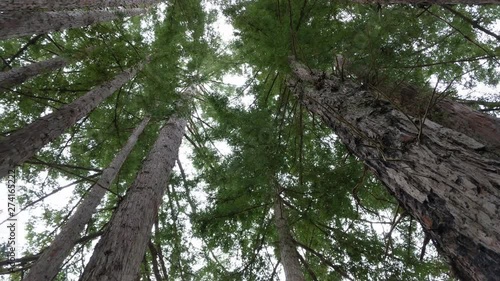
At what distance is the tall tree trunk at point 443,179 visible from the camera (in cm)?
152

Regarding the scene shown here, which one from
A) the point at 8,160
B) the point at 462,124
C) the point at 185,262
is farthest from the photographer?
the point at 185,262

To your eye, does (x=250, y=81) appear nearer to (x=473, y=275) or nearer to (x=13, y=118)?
(x=13, y=118)

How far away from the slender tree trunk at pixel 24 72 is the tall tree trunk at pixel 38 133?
989 millimetres

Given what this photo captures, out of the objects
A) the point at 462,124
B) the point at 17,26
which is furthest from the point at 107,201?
the point at 462,124

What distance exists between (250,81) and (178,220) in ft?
12.4

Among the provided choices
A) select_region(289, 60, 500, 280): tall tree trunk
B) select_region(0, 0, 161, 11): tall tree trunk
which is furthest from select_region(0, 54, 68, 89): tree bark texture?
select_region(289, 60, 500, 280): tall tree trunk

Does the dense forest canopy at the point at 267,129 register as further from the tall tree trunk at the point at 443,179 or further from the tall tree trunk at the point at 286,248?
the tall tree trunk at the point at 443,179

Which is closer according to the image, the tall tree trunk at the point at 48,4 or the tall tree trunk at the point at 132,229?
the tall tree trunk at the point at 132,229

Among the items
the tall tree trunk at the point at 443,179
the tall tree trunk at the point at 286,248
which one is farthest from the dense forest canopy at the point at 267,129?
the tall tree trunk at the point at 443,179

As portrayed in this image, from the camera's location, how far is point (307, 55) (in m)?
4.95

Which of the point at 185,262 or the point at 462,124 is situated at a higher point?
the point at 462,124

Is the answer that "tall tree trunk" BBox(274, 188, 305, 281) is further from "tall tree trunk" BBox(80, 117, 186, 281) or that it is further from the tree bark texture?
the tree bark texture

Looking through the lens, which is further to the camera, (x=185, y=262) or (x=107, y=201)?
(x=107, y=201)

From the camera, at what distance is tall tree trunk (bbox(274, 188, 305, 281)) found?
4.54m
